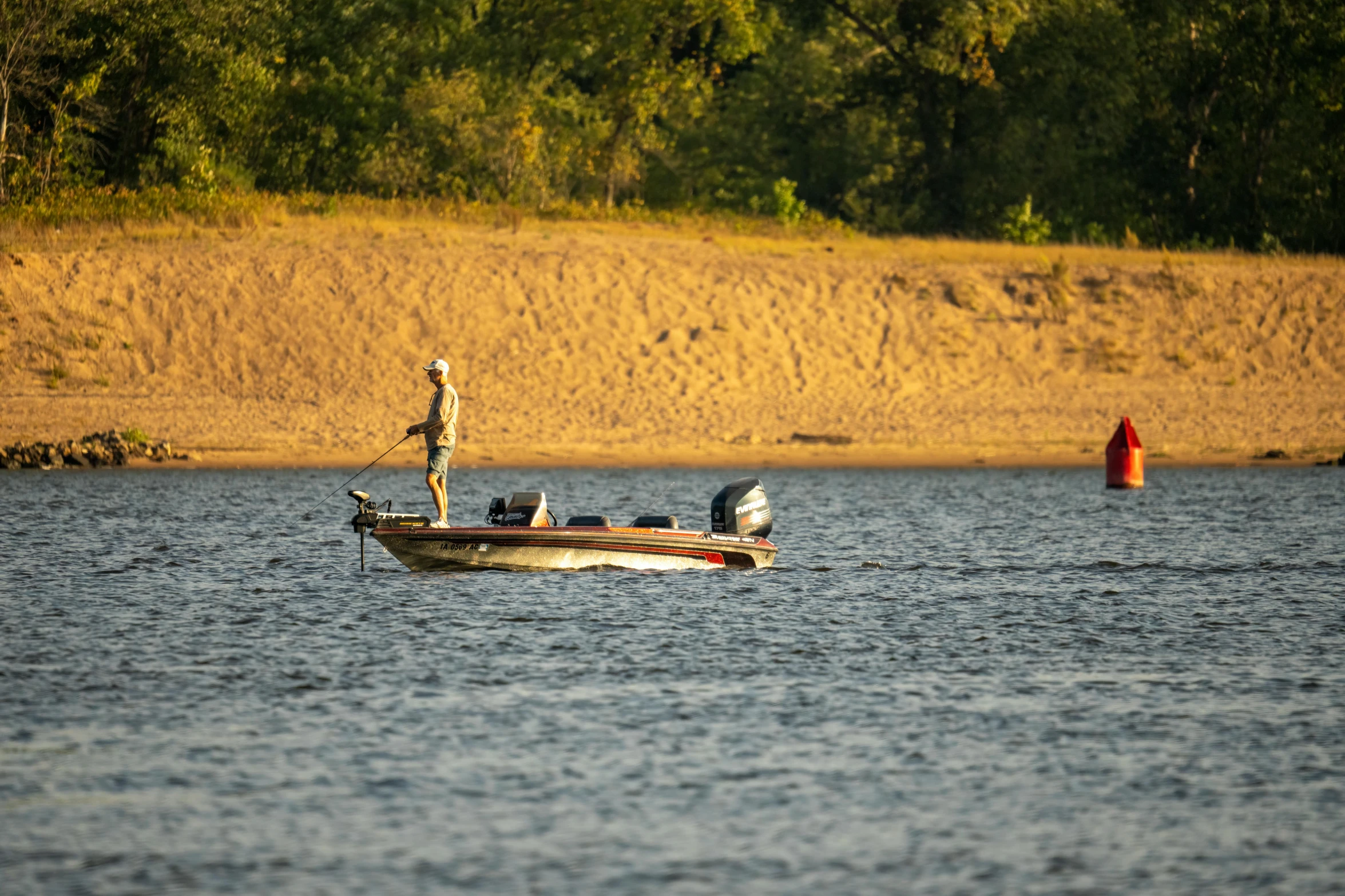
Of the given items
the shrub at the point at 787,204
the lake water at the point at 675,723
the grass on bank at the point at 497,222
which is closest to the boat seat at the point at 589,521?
the lake water at the point at 675,723

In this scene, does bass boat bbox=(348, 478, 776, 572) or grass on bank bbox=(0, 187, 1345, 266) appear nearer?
bass boat bbox=(348, 478, 776, 572)

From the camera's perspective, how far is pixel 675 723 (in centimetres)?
1168

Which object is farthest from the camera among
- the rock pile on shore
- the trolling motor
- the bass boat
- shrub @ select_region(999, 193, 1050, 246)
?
shrub @ select_region(999, 193, 1050, 246)

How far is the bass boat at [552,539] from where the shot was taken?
58.7 ft

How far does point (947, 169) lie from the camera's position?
5719 centimetres

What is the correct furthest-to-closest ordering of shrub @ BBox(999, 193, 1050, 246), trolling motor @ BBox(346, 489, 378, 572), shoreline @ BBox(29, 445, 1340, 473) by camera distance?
1. shrub @ BBox(999, 193, 1050, 246)
2. shoreline @ BBox(29, 445, 1340, 473)
3. trolling motor @ BBox(346, 489, 378, 572)

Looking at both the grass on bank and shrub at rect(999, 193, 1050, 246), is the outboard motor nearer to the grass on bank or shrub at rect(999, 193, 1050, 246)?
the grass on bank

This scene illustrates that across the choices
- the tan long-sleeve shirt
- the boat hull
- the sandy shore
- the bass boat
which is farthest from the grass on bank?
the boat hull

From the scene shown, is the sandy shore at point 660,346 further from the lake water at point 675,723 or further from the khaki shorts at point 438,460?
the khaki shorts at point 438,460

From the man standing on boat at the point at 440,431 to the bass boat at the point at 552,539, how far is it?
2.23 feet

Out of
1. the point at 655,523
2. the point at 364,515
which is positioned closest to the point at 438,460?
the point at 364,515

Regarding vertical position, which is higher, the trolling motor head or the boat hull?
the trolling motor head

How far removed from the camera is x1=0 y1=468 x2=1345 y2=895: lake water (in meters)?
8.64

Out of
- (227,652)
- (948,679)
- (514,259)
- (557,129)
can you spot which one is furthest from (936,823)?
(557,129)
